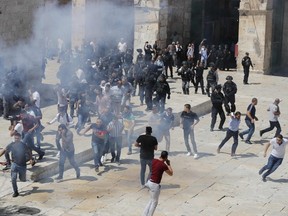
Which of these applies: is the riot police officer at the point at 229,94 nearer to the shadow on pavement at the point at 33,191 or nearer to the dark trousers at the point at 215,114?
the dark trousers at the point at 215,114

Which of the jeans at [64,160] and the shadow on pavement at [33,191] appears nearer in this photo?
the shadow on pavement at [33,191]

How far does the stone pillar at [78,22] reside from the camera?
3180 cm

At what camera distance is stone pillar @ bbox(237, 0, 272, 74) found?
91.3 feet

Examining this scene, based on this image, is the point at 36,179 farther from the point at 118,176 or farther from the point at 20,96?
the point at 20,96

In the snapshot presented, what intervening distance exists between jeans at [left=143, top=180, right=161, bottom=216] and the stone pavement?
0.72 metres

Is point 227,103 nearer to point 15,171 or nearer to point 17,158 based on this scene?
point 17,158

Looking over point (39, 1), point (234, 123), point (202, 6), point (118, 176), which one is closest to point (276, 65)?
point (202, 6)

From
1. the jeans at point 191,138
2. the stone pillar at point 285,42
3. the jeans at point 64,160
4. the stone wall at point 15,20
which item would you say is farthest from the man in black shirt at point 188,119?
the stone pillar at point 285,42

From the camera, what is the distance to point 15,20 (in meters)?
20.8

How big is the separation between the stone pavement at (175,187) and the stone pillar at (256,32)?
969cm

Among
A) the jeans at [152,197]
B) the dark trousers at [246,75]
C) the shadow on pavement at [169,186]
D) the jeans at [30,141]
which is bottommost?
the shadow on pavement at [169,186]

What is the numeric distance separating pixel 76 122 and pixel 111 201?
5.62m

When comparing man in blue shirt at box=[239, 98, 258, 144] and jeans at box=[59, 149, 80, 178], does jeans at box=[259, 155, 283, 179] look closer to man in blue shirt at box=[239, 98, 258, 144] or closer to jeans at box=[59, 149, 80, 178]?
man in blue shirt at box=[239, 98, 258, 144]

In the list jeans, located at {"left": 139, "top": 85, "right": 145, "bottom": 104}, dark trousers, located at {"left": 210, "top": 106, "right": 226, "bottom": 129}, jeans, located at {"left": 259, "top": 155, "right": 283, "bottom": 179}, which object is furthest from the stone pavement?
jeans, located at {"left": 139, "top": 85, "right": 145, "bottom": 104}
